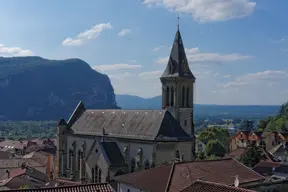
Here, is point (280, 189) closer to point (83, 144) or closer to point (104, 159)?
point (104, 159)

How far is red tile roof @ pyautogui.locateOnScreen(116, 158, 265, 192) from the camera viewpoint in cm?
3170

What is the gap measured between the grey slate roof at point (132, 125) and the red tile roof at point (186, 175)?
369 inches

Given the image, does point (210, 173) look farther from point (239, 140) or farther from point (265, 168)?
point (239, 140)

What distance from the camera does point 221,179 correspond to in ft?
110

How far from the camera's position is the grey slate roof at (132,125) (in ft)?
151

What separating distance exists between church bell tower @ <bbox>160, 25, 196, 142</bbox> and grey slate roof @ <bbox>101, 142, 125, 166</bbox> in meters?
8.54

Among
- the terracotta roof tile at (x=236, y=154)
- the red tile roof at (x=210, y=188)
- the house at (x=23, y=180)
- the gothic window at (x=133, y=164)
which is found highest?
the red tile roof at (x=210, y=188)

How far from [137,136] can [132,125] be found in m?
2.72

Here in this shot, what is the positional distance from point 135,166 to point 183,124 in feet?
28.8

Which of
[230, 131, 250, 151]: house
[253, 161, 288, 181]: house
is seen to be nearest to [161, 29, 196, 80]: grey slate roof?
[253, 161, 288, 181]: house

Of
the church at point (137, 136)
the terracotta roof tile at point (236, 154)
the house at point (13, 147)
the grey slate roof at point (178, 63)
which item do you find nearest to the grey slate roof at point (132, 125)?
the church at point (137, 136)

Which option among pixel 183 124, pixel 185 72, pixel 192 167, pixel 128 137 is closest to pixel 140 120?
pixel 128 137

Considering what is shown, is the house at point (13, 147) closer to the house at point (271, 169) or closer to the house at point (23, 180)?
the house at point (23, 180)

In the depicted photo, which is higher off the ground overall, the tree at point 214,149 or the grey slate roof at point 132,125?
the grey slate roof at point 132,125
